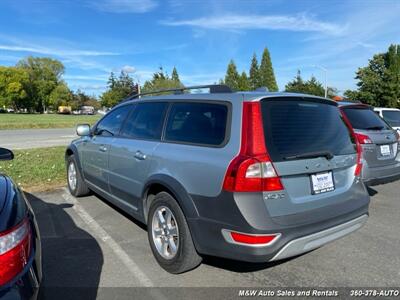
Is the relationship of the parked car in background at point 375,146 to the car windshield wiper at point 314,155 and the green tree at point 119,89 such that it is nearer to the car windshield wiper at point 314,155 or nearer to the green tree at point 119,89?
the car windshield wiper at point 314,155

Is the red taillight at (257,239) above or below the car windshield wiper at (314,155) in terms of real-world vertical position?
below

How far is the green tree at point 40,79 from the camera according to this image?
318 ft

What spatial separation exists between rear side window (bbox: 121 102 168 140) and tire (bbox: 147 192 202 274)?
77 cm

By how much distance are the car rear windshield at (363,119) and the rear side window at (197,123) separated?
3.63 meters

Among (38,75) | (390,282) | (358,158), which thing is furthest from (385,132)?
(38,75)

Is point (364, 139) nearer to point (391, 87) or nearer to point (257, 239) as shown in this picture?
point (257, 239)

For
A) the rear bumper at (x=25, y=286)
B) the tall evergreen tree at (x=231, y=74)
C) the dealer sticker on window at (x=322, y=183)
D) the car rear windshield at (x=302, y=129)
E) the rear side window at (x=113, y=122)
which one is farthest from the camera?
the tall evergreen tree at (x=231, y=74)

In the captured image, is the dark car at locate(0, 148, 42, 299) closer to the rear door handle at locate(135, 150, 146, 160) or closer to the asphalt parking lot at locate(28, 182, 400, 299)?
the asphalt parking lot at locate(28, 182, 400, 299)

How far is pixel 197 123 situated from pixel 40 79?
108 meters

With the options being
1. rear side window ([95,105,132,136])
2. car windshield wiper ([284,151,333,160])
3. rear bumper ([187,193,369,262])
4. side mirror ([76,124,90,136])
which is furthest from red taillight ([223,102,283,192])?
side mirror ([76,124,90,136])

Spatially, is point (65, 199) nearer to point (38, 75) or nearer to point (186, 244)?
point (186, 244)

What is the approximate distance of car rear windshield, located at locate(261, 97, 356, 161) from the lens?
2.99 meters

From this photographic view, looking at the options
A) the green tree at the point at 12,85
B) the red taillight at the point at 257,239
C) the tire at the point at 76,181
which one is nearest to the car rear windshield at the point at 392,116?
the tire at the point at 76,181

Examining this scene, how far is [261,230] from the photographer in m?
2.78
